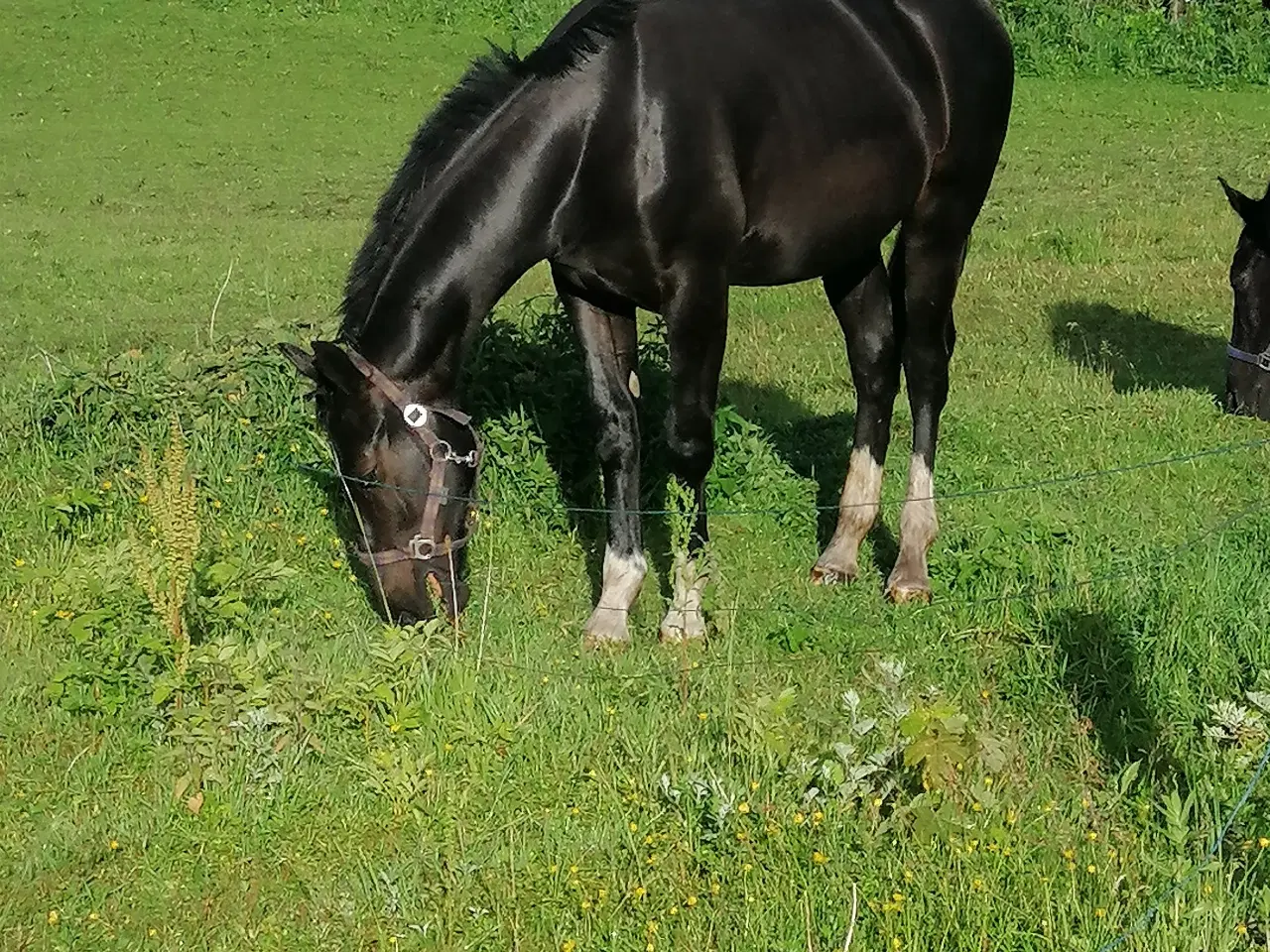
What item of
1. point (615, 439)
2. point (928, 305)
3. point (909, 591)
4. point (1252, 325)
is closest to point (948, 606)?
point (909, 591)

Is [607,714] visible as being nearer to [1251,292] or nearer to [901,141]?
[901,141]

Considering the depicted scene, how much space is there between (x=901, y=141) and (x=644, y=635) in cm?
220

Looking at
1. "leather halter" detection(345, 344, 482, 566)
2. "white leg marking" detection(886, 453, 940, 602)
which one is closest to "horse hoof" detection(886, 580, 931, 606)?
"white leg marking" detection(886, 453, 940, 602)

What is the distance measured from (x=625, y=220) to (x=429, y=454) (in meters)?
1.03

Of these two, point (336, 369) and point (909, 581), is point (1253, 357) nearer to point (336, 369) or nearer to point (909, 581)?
point (909, 581)

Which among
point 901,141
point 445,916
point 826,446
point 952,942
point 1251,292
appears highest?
point 901,141

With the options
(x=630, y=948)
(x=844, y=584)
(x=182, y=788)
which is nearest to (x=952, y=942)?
(x=630, y=948)

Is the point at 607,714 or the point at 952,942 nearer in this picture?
the point at 952,942

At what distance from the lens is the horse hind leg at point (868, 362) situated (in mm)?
6371

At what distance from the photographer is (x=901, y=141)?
19.5 ft

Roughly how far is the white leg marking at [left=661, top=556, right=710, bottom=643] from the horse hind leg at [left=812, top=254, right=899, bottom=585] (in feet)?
3.80

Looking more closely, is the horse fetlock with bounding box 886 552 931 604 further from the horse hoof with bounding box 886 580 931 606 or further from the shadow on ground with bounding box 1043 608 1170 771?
the shadow on ground with bounding box 1043 608 1170 771

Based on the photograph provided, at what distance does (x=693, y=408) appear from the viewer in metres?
5.45

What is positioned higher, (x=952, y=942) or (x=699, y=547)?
(x=952, y=942)
